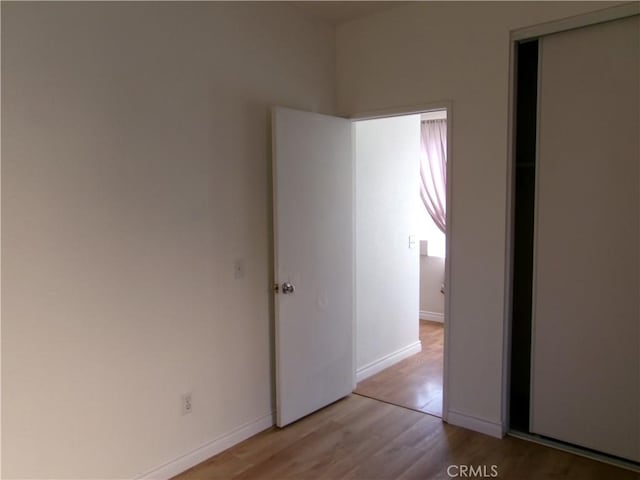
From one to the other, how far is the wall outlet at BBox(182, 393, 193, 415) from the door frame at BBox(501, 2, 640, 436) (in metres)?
1.83

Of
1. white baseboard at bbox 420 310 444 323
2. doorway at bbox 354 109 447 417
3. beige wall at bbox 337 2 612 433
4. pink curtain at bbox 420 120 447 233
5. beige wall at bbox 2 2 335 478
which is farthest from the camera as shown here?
white baseboard at bbox 420 310 444 323

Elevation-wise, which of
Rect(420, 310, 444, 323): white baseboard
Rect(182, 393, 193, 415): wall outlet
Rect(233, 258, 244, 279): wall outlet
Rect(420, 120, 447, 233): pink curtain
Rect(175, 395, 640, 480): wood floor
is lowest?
Rect(175, 395, 640, 480): wood floor

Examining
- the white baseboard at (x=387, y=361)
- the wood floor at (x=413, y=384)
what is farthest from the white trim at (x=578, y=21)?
the white baseboard at (x=387, y=361)

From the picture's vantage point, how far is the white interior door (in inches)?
119

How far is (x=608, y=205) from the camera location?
2602 mm

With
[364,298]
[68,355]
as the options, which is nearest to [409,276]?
[364,298]

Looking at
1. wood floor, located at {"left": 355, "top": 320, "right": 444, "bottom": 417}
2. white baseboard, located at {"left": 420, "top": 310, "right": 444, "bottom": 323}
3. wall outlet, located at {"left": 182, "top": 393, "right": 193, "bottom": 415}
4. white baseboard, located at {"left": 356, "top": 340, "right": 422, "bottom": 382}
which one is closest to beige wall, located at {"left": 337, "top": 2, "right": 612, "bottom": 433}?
wood floor, located at {"left": 355, "top": 320, "right": 444, "bottom": 417}

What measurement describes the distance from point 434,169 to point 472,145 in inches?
104

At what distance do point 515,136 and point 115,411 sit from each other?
8.61ft

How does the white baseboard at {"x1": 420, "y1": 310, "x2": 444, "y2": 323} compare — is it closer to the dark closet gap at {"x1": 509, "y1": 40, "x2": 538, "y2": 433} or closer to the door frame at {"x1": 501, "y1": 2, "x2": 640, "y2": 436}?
the dark closet gap at {"x1": 509, "y1": 40, "x2": 538, "y2": 433}

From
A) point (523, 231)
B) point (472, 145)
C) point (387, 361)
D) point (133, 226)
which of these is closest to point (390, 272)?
point (387, 361)

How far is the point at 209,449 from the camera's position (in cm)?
277

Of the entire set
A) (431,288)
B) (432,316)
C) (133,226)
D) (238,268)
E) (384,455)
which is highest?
(133,226)

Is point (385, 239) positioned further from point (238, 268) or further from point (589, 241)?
point (589, 241)
